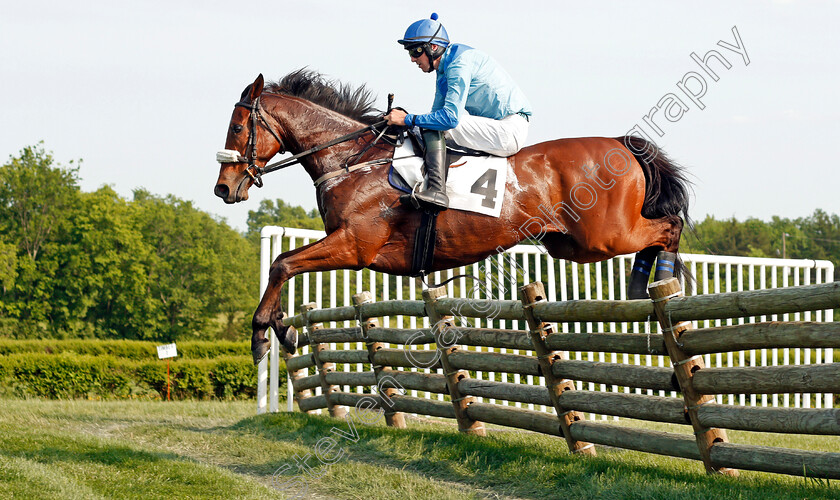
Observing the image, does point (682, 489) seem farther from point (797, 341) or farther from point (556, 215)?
point (556, 215)

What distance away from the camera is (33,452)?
258 inches

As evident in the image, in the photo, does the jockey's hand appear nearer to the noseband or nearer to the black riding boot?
the black riding boot

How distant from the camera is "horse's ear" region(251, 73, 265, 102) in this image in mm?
5824

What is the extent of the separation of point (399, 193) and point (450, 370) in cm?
224

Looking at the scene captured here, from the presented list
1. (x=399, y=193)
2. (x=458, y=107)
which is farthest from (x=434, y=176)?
(x=458, y=107)

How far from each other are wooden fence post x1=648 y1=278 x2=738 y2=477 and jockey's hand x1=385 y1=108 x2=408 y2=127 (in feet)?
6.74

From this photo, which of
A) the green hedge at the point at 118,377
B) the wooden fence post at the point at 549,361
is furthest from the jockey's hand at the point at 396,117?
the green hedge at the point at 118,377

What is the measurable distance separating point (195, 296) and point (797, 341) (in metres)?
37.9

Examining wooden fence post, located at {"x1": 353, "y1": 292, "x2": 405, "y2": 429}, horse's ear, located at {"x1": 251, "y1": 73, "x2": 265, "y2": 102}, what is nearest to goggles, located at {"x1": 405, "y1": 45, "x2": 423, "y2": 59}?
horse's ear, located at {"x1": 251, "y1": 73, "x2": 265, "y2": 102}

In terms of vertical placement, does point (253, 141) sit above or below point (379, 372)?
above

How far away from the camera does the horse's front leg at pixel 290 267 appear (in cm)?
535

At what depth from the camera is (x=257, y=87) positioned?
19.2ft

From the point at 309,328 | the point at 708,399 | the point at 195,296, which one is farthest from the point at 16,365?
the point at 195,296

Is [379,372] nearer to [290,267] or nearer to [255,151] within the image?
[290,267]
